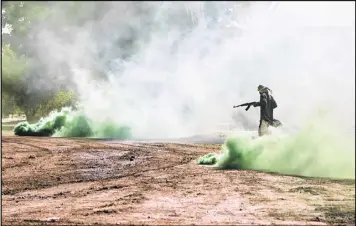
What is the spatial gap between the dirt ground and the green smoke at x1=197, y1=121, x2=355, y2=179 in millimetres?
108

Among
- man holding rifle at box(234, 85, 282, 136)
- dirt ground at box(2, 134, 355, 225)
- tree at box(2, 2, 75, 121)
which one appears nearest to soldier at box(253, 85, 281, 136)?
man holding rifle at box(234, 85, 282, 136)

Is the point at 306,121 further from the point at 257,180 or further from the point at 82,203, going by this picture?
the point at 82,203

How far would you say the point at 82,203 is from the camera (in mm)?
5227

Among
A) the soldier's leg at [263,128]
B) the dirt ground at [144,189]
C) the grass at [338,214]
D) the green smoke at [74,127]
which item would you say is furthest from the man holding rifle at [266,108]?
the green smoke at [74,127]

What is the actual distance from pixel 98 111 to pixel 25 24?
3.87 ft

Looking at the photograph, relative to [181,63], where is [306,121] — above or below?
below

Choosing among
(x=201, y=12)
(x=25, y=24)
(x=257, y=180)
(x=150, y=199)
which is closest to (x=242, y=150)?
(x=257, y=180)

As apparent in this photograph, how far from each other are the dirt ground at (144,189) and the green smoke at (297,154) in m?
0.11

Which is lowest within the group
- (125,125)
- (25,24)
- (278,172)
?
(278,172)

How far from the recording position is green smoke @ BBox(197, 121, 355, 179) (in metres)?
5.55

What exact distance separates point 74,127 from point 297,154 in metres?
2.37

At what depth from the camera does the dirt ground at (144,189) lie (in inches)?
200

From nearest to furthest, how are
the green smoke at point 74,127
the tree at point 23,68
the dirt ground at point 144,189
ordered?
the dirt ground at point 144,189 < the tree at point 23,68 < the green smoke at point 74,127

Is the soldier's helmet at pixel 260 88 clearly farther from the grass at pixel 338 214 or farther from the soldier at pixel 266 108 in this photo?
the grass at pixel 338 214
